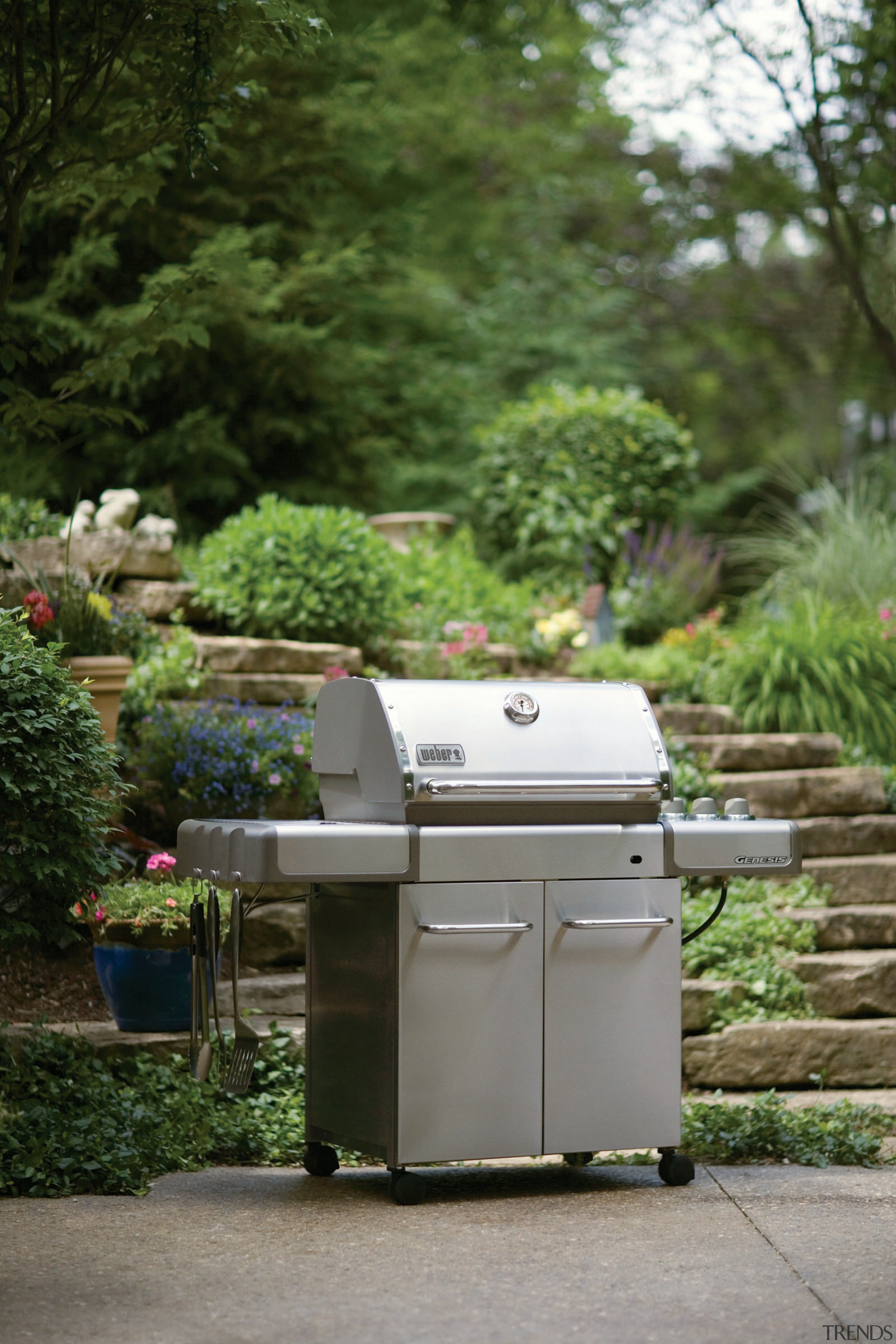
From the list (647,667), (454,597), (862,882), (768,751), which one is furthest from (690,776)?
(454,597)

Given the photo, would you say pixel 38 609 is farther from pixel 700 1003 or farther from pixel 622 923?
pixel 700 1003

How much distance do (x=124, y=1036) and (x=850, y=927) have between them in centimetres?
287

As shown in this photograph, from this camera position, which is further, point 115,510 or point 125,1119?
point 115,510

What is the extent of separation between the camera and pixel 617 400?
9586mm

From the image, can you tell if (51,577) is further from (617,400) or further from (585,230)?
(585,230)

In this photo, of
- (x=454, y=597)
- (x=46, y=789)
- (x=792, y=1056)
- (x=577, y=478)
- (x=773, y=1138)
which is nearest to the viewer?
(x=46, y=789)

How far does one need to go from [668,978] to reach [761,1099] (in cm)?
90

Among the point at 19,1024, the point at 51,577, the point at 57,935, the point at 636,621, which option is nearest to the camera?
the point at 57,935

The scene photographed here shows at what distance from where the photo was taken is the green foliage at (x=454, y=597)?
743cm

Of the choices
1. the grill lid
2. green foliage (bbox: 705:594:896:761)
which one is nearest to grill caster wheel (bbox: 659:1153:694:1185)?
the grill lid

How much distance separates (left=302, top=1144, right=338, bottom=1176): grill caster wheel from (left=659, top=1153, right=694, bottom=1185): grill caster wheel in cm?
95

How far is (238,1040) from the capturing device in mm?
3568

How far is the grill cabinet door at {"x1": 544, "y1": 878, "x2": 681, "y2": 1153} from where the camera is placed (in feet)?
12.0

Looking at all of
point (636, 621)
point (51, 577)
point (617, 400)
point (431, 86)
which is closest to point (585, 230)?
point (431, 86)
